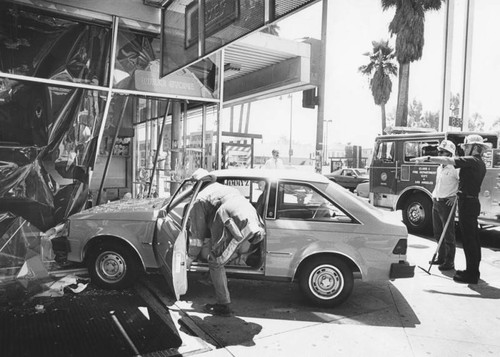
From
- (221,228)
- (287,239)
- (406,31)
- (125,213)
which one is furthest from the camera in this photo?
(406,31)

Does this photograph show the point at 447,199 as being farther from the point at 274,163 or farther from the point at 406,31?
the point at 406,31

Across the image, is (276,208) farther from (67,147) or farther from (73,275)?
(67,147)

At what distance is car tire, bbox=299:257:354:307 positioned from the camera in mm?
4512

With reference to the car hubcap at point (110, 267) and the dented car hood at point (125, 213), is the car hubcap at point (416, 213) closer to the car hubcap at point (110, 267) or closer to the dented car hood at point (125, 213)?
the dented car hood at point (125, 213)

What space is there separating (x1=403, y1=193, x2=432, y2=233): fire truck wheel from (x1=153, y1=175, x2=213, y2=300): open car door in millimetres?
6476

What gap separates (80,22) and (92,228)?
3.79m

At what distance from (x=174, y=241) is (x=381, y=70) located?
3256 cm

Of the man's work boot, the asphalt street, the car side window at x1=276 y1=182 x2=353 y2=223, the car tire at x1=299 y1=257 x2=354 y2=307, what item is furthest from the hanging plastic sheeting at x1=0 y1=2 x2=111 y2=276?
the car tire at x1=299 y1=257 x2=354 y2=307

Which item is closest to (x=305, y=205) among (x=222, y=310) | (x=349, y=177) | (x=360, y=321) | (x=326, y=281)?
(x=326, y=281)

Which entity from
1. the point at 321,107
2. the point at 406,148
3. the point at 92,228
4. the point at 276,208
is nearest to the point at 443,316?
the point at 276,208

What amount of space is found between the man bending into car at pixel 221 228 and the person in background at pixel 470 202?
301cm

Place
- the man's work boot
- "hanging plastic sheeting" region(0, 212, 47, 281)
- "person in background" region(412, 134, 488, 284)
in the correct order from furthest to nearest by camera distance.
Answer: "hanging plastic sheeting" region(0, 212, 47, 281) < "person in background" region(412, 134, 488, 284) < the man's work boot

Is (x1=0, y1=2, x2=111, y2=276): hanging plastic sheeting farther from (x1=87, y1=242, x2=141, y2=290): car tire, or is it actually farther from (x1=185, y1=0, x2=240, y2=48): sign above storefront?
(x1=185, y1=0, x2=240, y2=48): sign above storefront

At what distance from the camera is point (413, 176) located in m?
9.55
